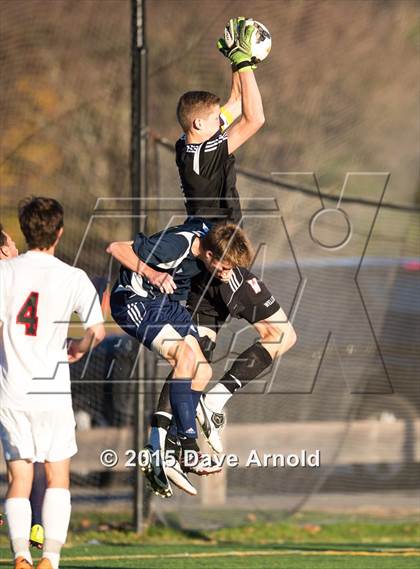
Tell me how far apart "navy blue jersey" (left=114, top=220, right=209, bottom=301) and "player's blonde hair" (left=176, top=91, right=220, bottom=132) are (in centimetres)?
68

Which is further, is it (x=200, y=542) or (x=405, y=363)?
(x=405, y=363)

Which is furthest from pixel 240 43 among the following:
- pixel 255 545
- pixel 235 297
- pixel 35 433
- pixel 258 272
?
pixel 255 545

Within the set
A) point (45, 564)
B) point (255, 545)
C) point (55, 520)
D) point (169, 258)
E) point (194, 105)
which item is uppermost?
point (194, 105)

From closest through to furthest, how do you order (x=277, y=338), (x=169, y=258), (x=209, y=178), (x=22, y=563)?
(x=22, y=563), (x=169, y=258), (x=209, y=178), (x=277, y=338)

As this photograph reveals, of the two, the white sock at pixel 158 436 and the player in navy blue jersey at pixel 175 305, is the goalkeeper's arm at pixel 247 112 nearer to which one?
the player in navy blue jersey at pixel 175 305

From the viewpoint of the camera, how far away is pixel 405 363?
1262 centimetres

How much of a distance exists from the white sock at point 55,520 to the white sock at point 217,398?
1.81m

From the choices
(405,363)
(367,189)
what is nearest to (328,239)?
(405,363)

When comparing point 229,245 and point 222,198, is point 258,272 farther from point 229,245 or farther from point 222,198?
point 229,245

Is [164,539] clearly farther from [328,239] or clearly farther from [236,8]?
[236,8]

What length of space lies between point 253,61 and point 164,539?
521 centimetres

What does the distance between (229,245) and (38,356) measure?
5.15 feet

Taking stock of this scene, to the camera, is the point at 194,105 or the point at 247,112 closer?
the point at 194,105

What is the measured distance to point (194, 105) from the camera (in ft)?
26.5
